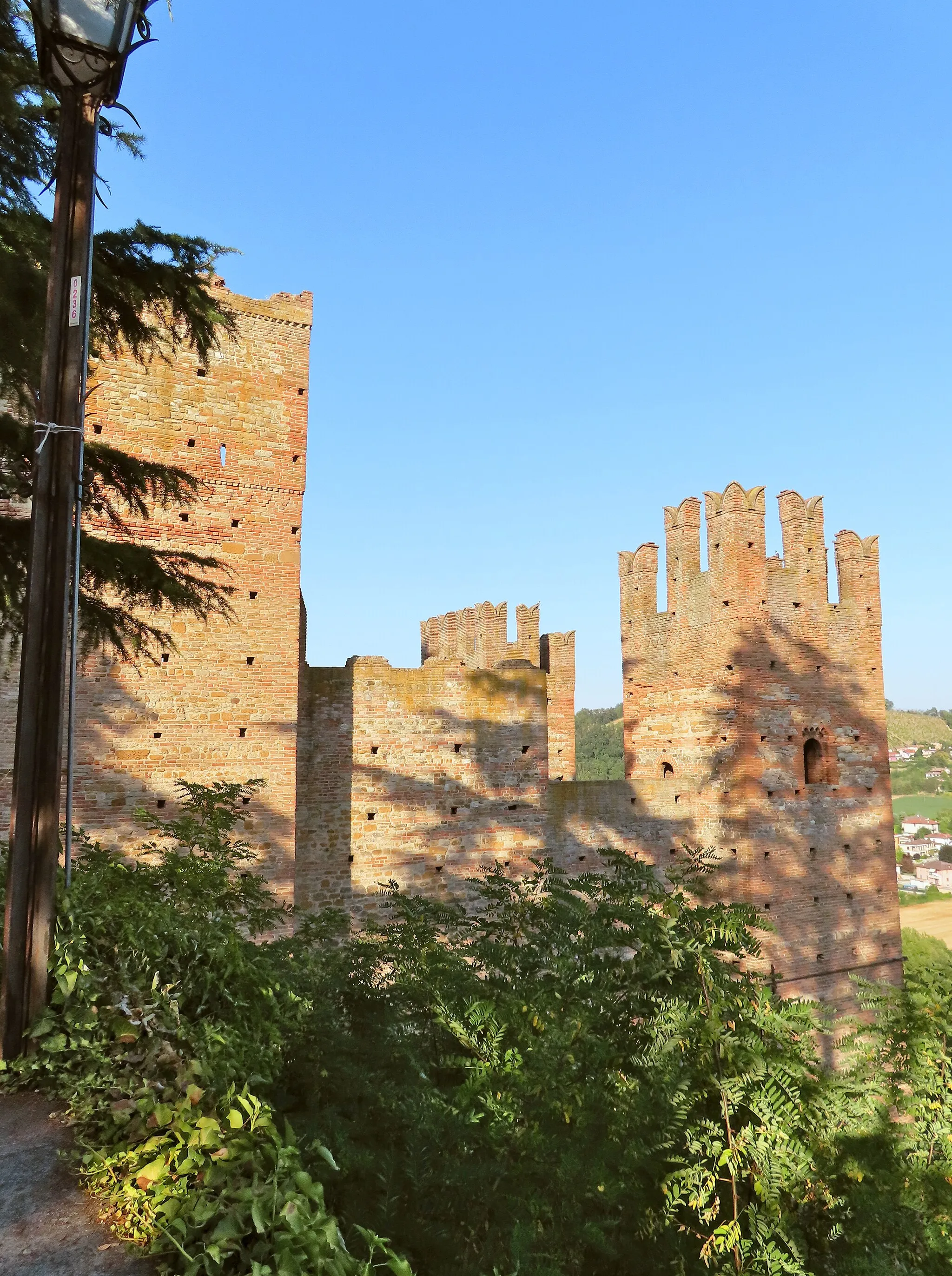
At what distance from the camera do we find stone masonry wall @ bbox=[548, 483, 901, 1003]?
589 inches

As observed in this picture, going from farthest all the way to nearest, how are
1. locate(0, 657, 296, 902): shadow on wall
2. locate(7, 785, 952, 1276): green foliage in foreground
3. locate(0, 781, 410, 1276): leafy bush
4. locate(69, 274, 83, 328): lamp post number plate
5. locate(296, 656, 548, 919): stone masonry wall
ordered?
locate(296, 656, 548, 919): stone masonry wall, locate(0, 657, 296, 902): shadow on wall, locate(69, 274, 83, 328): lamp post number plate, locate(7, 785, 952, 1276): green foliage in foreground, locate(0, 781, 410, 1276): leafy bush

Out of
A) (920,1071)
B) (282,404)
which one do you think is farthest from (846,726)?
(282,404)

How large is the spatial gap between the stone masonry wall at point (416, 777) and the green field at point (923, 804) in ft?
306

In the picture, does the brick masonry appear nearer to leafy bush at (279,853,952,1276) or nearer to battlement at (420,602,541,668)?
leafy bush at (279,853,952,1276)

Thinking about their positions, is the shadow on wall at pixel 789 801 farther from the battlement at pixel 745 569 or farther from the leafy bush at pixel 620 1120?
the leafy bush at pixel 620 1120

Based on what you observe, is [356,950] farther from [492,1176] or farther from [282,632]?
[282,632]

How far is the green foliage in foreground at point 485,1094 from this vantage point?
2576 millimetres

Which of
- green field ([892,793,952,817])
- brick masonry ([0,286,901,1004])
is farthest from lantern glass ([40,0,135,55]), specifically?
green field ([892,793,952,817])

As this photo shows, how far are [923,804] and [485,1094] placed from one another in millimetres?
115224

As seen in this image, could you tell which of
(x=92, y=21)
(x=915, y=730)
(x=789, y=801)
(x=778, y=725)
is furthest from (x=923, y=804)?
(x=92, y=21)

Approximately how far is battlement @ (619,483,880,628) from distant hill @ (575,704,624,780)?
64.9 ft

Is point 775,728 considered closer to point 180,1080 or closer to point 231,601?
point 231,601

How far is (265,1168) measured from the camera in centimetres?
239

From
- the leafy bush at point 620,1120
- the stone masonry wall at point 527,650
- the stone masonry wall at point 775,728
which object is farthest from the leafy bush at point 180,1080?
the stone masonry wall at point 527,650
